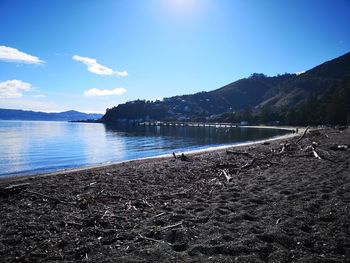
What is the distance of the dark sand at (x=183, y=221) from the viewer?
630 centimetres

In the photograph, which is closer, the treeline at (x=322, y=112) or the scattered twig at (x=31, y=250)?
the scattered twig at (x=31, y=250)

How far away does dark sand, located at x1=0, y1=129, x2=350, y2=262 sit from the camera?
20.7ft

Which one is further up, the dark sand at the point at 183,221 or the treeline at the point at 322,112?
the treeline at the point at 322,112

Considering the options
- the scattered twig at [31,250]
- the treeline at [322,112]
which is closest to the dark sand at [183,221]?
the scattered twig at [31,250]

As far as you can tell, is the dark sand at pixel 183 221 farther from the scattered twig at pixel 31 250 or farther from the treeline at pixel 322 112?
the treeline at pixel 322 112

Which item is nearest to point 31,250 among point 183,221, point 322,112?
point 183,221

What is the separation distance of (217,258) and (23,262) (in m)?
4.33

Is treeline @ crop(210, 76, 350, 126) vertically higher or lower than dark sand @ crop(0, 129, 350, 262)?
higher

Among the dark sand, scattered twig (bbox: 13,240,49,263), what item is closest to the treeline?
the dark sand

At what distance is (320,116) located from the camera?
382 ft

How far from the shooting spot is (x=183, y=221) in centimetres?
829

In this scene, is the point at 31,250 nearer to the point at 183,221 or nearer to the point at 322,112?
the point at 183,221

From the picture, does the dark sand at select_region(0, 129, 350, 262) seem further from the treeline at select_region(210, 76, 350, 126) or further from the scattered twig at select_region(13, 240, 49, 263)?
the treeline at select_region(210, 76, 350, 126)

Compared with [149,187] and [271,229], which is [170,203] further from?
[271,229]
